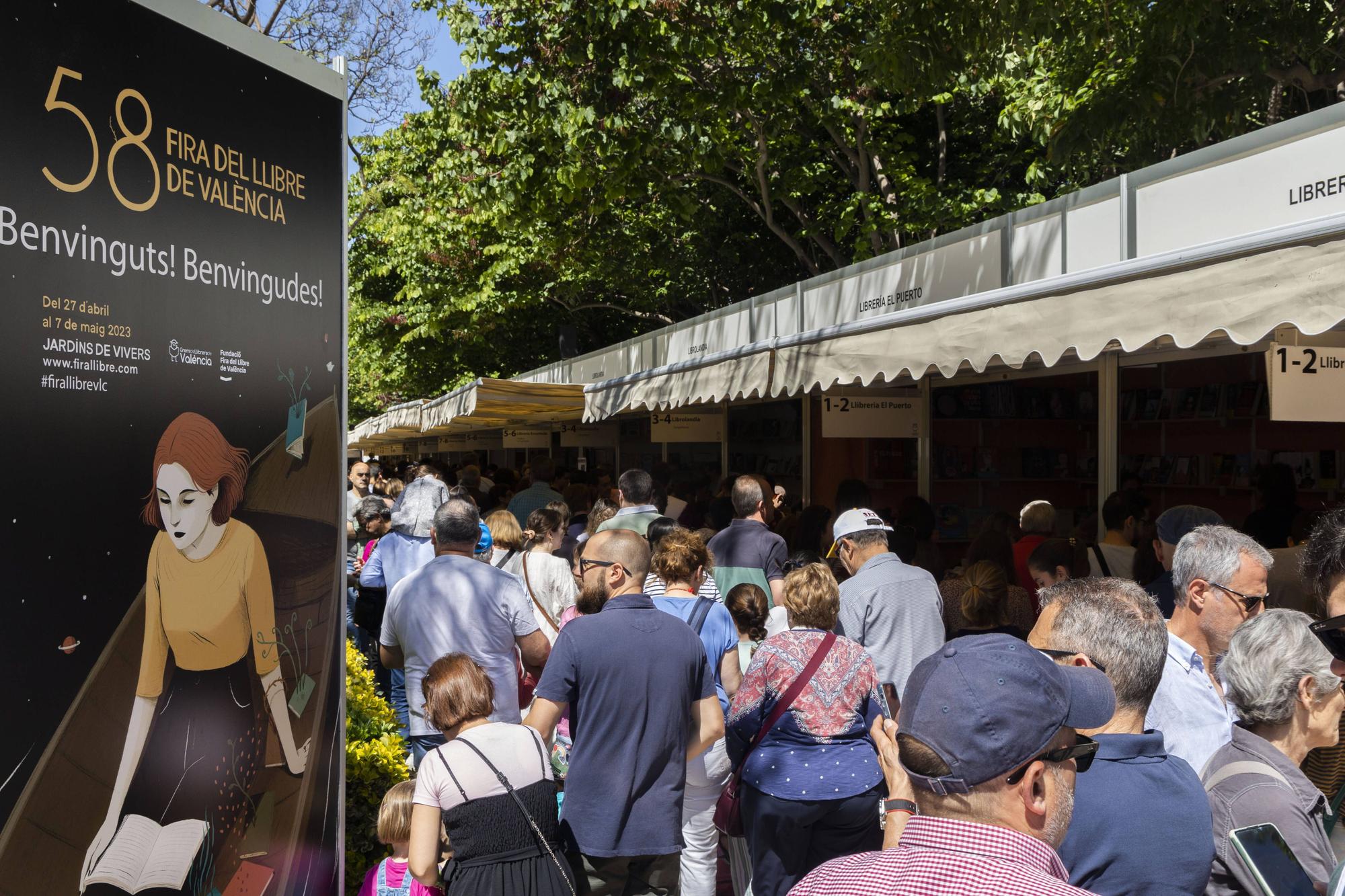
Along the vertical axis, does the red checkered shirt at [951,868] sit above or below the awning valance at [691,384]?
below

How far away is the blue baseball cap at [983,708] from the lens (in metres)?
1.81

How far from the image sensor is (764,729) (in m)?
4.30

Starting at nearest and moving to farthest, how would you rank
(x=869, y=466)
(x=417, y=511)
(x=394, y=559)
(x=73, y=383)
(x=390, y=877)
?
(x=73, y=383), (x=390, y=877), (x=394, y=559), (x=417, y=511), (x=869, y=466)

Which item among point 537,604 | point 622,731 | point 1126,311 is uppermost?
point 1126,311

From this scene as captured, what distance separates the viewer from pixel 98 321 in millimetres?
2145

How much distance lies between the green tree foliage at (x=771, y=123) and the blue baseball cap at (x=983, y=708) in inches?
294

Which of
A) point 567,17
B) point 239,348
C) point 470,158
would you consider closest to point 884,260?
point 567,17

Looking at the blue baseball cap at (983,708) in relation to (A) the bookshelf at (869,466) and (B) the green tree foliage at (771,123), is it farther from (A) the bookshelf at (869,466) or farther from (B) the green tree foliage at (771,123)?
(A) the bookshelf at (869,466)

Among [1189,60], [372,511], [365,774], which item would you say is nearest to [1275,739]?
[365,774]

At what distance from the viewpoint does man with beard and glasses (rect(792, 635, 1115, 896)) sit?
1.69 metres

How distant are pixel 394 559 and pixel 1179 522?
4.86 m

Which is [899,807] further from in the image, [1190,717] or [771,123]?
[771,123]

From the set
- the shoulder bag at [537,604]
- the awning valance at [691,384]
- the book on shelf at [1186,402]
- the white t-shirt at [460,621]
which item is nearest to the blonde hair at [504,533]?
the shoulder bag at [537,604]

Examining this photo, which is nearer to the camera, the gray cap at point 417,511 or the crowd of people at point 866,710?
the crowd of people at point 866,710
